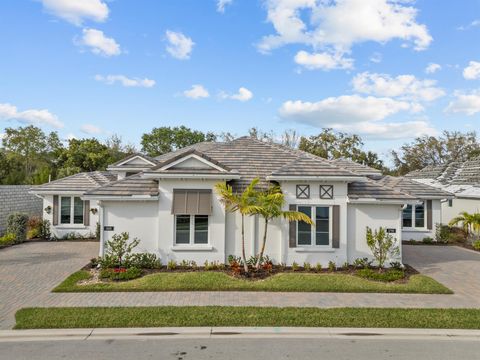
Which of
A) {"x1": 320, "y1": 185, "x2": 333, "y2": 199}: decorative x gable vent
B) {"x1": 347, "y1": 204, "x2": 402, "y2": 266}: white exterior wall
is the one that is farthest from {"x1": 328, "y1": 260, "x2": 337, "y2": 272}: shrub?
{"x1": 320, "y1": 185, "x2": 333, "y2": 199}: decorative x gable vent

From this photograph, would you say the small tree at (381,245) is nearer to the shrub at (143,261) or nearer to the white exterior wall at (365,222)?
the white exterior wall at (365,222)

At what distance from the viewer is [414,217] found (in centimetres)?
2042

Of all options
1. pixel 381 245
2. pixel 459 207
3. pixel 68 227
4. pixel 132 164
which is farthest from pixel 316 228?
pixel 459 207

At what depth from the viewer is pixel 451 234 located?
20547mm

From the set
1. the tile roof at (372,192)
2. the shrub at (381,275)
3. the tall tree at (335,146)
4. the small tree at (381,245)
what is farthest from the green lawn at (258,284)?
the tall tree at (335,146)

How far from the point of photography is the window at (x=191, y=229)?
43.7ft

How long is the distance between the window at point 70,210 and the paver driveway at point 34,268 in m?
1.61

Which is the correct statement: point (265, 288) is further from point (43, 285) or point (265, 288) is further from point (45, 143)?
point (45, 143)

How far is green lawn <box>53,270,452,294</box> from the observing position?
10.7 meters

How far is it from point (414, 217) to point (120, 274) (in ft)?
58.8

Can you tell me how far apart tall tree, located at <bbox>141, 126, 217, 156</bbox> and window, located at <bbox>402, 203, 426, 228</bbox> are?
137 feet

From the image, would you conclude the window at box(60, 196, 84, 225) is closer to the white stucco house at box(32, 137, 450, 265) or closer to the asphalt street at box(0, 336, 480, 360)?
the white stucco house at box(32, 137, 450, 265)

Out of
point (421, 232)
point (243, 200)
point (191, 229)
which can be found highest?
point (243, 200)

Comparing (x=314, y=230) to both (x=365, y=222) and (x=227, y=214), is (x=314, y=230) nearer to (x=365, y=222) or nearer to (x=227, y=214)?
(x=365, y=222)
